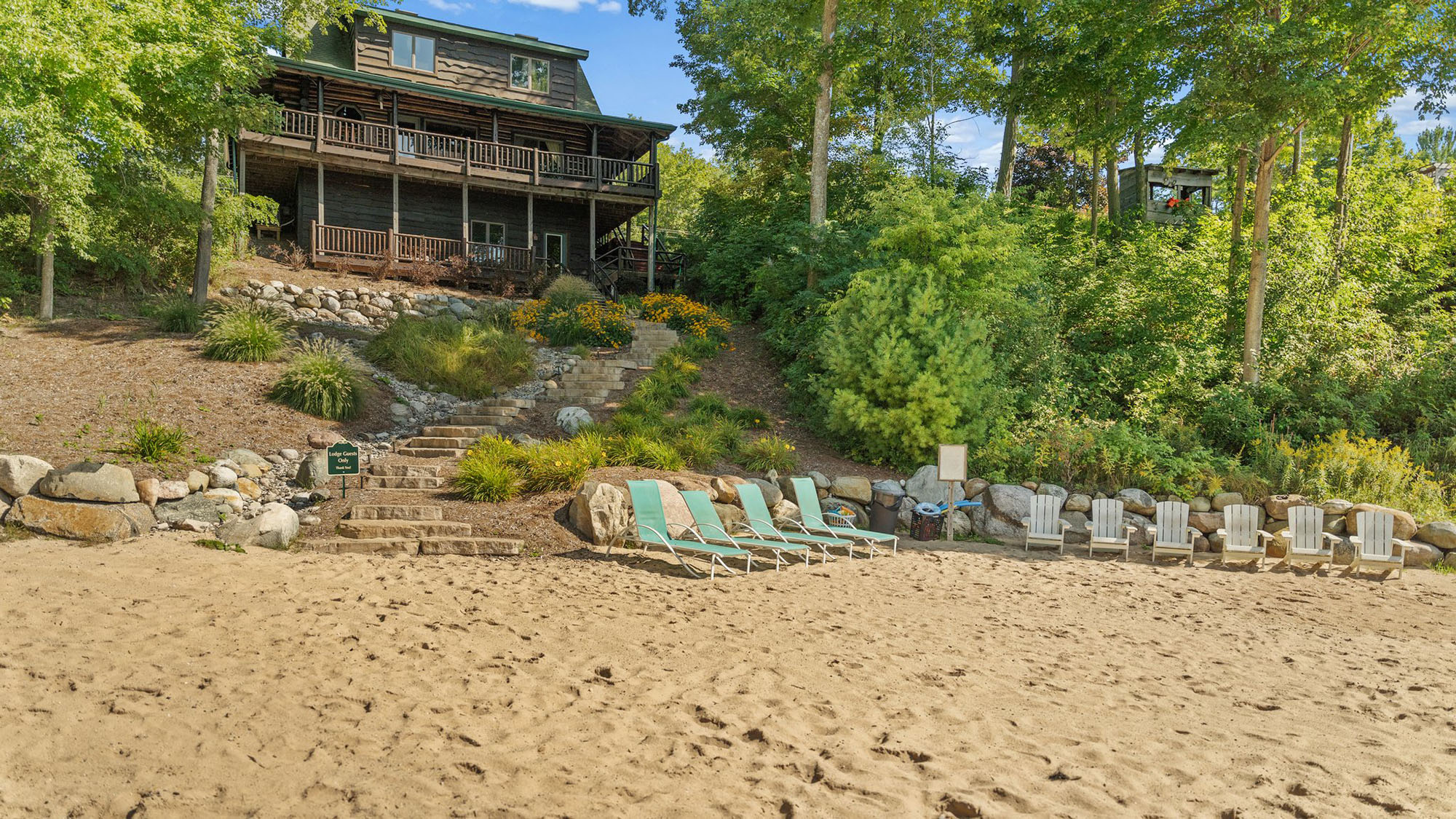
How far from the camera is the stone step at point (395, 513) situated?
7.73m

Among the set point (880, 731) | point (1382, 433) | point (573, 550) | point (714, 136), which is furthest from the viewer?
point (714, 136)

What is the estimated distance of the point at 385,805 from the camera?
9.76ft

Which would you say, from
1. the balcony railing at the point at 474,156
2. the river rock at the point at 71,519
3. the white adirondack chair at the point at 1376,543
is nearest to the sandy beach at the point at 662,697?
the river rock at the point at 71,519

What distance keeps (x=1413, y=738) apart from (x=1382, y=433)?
10.3 metres

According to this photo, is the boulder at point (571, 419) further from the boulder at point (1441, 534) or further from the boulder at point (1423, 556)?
the boulder at point (1441, 534)

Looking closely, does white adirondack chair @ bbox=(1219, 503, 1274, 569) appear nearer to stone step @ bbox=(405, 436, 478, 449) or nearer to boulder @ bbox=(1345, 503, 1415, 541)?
boulder @ bbox=(1345, 503, 1415, 541)

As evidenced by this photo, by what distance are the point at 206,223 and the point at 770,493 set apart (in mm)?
10879

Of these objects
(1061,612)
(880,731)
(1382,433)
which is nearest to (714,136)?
(1382,433)

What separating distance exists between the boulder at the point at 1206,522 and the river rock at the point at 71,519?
11.3m

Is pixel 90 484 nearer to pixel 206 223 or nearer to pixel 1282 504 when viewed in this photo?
pixel 206 223

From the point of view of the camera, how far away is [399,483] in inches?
340

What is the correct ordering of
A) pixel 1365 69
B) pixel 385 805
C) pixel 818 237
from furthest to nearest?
pixel 818 237 → pixel 1365 69 → pixel 385 805

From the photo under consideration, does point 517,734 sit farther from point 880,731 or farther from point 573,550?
point 573,550

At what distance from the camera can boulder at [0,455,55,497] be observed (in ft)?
22.5
